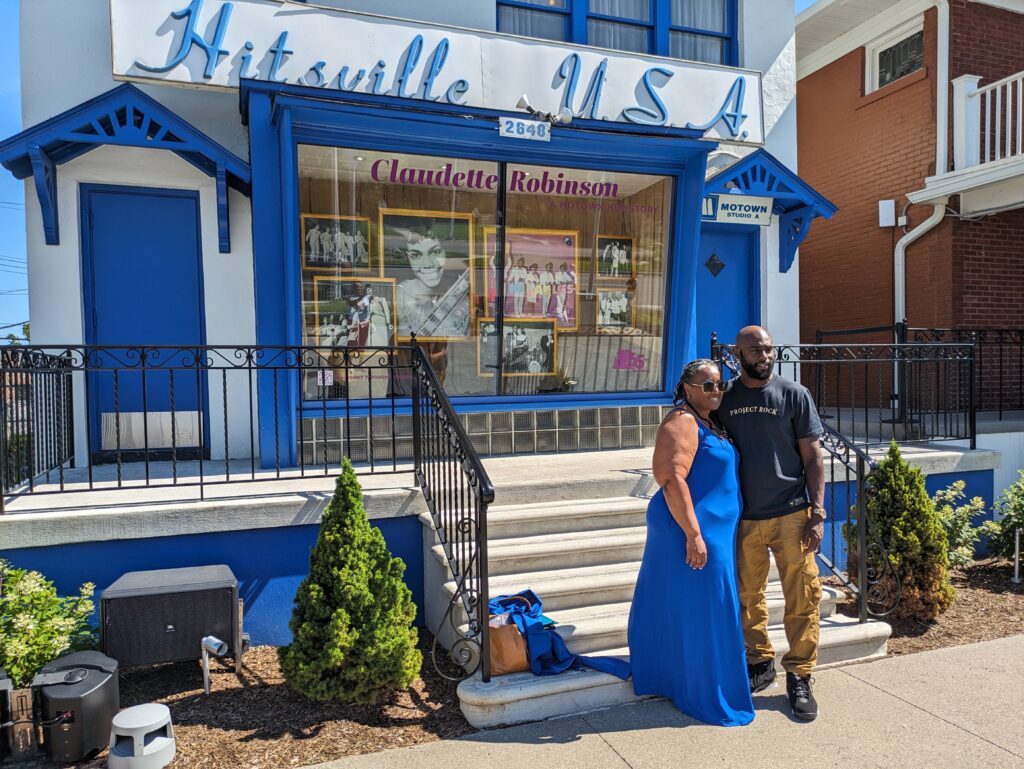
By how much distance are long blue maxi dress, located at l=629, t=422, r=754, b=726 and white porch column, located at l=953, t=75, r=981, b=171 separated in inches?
314

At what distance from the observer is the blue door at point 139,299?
19.9 ft

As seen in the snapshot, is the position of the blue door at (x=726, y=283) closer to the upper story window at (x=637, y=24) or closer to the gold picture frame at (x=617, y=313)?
the gold picture frame at (x=617, y=313)

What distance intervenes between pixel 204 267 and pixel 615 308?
12.6ft

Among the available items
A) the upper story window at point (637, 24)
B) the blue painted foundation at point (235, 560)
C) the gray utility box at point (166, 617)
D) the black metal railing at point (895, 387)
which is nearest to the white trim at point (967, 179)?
the black metal railing at point (895, 387)

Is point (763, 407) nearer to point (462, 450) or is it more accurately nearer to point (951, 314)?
point (462, 450)

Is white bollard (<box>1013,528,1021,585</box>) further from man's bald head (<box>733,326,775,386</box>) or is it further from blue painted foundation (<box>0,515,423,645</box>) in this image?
blue painted foundation (<box>0,515,423,645</box>)

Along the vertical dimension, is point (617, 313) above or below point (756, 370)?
above

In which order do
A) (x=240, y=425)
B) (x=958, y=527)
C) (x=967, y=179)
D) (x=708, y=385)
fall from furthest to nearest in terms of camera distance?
(x=967, y=179)
(x=240, y=425)
(x=958, y=527)
(x=708, y=385)

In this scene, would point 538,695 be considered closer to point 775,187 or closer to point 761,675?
point 761,675

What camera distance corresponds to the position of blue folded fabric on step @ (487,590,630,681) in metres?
3.81

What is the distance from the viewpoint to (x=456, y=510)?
4.46 metres

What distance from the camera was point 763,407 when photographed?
374cm

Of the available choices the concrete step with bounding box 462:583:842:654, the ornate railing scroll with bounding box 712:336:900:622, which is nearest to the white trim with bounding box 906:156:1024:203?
the ornate railing scroll with bounding box 712:336:900:622

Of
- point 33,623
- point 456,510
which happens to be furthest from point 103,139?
point 456,510
